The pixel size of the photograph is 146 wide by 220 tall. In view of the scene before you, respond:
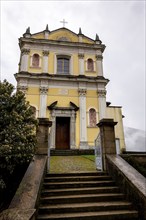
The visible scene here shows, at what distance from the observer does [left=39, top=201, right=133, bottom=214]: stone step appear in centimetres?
421

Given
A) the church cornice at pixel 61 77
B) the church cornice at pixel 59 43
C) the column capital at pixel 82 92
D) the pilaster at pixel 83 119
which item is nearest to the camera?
the pilaster at pixel 83 119

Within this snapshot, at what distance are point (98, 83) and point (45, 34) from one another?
7.33 metres

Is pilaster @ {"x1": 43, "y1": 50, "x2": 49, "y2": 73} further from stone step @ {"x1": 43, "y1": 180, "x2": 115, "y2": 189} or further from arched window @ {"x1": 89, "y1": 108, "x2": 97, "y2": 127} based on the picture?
→ stone step @ {"x1": 43, "y1": 180, "x2": 115, "y2": 189}

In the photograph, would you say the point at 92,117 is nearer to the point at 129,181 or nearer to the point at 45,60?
the point at 45,60

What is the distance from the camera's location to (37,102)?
50.6 feet

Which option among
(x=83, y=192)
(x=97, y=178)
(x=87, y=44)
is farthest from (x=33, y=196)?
(x=87, y=44)

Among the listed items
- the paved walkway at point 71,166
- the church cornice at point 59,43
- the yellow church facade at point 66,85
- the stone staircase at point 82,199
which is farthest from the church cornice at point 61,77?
the stone staircase at point 82,199

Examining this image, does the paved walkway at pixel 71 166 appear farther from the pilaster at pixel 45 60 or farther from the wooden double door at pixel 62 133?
the pilaster at pixel 45 60

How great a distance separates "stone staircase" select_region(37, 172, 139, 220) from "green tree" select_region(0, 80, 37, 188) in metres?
1.13

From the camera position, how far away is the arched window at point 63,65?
1758cm

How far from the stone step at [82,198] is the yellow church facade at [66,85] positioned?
9.56 metres

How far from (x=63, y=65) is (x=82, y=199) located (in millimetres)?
14710

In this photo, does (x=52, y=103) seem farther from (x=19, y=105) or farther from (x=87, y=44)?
(x=19, y=105)

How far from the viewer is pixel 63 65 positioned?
17734 millimetres
